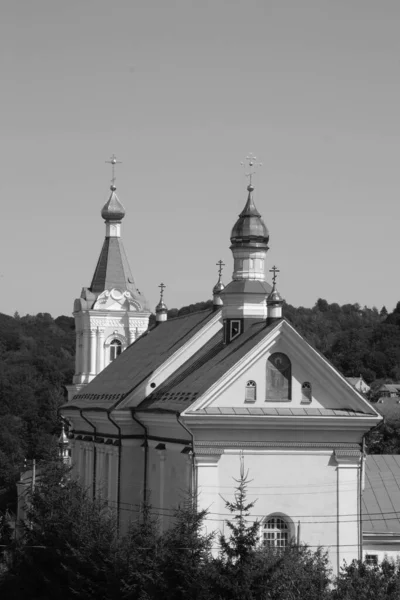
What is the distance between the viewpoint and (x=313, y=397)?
37.1 m

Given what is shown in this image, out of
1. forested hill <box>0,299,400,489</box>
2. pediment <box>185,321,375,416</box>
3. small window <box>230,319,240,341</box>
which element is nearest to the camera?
pediment <box>185,321,375,416</box>

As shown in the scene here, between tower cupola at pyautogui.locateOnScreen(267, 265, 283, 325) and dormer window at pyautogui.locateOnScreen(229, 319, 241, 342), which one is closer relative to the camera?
tower cupola at pyautogui.locateOnScreen(267, 265, 283, 325)

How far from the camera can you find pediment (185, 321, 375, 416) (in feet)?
120

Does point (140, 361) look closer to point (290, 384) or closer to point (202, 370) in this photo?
point (202, 370)

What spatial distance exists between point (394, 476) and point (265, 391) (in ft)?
52.4

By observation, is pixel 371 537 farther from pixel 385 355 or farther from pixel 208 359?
pixel 385 355

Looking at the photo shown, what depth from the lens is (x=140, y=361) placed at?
161 ft

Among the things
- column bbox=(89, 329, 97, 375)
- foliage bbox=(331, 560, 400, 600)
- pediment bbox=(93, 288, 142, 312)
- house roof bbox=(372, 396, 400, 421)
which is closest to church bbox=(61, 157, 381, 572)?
foliage bbox=(331, 560, 400, 600)

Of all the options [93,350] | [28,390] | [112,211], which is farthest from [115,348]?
[28,390]

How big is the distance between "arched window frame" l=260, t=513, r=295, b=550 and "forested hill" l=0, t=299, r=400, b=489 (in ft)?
223

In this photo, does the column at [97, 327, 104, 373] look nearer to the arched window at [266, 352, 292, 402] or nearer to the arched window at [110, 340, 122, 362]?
the arched window at [110, 340, 122, 362]

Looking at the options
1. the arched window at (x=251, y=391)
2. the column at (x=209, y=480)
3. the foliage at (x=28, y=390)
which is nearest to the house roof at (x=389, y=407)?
the foliage at (x=28, y=390)

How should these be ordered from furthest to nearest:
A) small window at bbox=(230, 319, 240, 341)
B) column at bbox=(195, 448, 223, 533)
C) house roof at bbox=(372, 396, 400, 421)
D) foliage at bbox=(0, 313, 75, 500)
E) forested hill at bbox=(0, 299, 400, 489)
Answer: forested hill at bbox=(0, 299, 400, 489) < foliage at bbox=(0, 313, 75, 500) < house roof at bbox=(372, 396, 400, 421) < small window at bbox=(230, 319, 240, 341) < column at bbox=(195, 448, 223, 533)

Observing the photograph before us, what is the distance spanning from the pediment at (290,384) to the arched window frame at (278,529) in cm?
287
